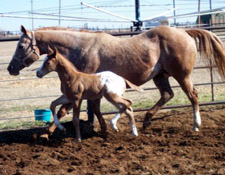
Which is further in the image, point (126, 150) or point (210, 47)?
point (210, 47)

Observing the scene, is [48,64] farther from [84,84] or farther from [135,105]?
[135,105]

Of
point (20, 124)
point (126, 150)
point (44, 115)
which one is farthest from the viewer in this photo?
point (20, 124)

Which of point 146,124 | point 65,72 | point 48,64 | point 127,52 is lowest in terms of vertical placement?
point 146,124

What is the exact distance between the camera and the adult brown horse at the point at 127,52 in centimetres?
689

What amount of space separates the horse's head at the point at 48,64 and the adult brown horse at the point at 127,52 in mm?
525

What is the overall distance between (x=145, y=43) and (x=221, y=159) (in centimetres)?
258

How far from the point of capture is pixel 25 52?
688 centimetres

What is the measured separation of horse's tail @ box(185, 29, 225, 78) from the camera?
25.4 ft

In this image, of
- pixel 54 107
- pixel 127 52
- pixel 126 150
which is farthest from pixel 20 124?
pixel 126 150

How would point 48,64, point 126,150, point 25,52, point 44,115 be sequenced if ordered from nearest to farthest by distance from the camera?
point 126,150, point 48,64, point 25,52, point 44,115

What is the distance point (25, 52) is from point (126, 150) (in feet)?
7.26

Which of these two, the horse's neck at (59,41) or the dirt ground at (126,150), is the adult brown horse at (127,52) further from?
the dirt ground at (126,150)

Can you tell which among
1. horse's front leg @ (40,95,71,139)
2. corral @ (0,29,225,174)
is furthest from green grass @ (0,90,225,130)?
horse's front leg @ (40,95,71,139)

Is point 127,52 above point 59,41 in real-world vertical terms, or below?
below
